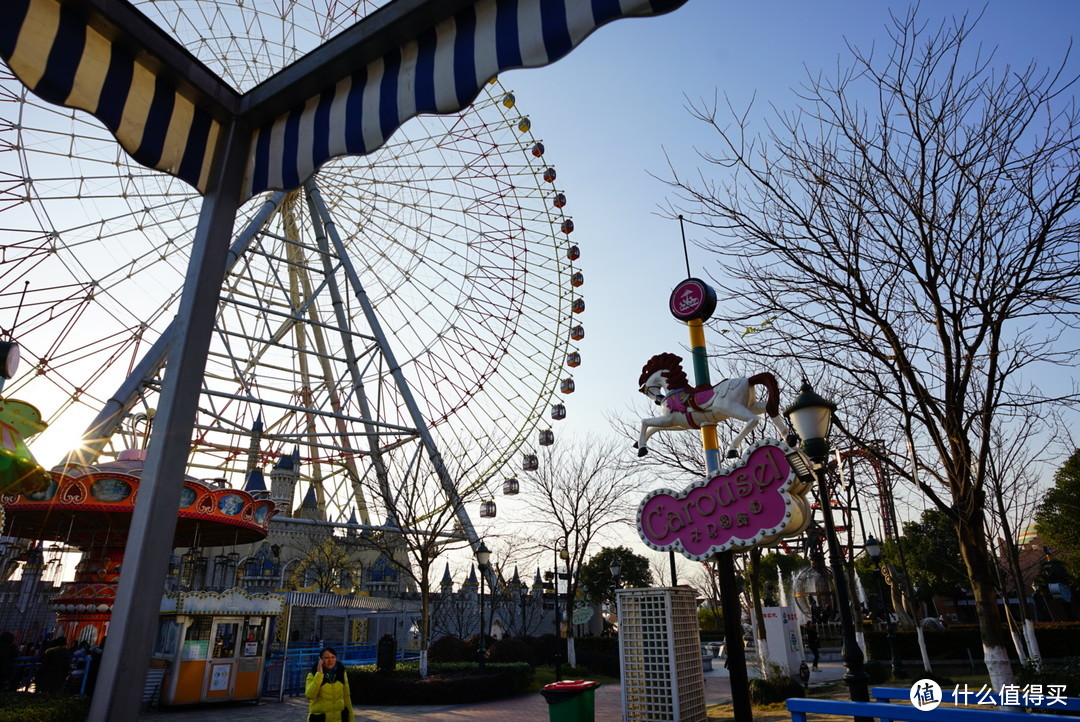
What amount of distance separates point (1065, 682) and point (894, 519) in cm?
1663

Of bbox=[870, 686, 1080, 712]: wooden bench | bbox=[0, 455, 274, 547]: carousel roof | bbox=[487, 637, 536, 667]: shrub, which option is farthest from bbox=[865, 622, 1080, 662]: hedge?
bbox=[0, 455, 274, 547]: carousel roof

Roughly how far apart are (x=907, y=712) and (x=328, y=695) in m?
5.83

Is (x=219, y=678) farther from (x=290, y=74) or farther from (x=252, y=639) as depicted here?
(x=290, y=74)

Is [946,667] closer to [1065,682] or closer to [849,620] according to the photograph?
[1065,682]

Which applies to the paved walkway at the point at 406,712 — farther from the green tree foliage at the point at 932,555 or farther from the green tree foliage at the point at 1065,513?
the green tree foliage at the point at 932,555

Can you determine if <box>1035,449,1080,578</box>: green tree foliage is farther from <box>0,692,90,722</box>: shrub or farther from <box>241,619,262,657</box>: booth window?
<box>0,692,90,722</box>: shrub

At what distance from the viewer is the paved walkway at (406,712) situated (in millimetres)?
13078

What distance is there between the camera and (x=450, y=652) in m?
22.4

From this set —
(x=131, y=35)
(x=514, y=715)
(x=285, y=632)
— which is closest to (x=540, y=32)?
(x=131, y=35)

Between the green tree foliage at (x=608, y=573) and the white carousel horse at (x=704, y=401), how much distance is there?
27752mm

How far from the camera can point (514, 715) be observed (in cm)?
1373

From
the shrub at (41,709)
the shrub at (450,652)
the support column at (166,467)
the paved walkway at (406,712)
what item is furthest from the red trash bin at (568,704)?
the shrub at (450,652)

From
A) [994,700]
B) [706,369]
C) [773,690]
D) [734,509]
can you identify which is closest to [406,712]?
[773,690]

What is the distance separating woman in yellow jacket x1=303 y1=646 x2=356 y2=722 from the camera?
723cm
